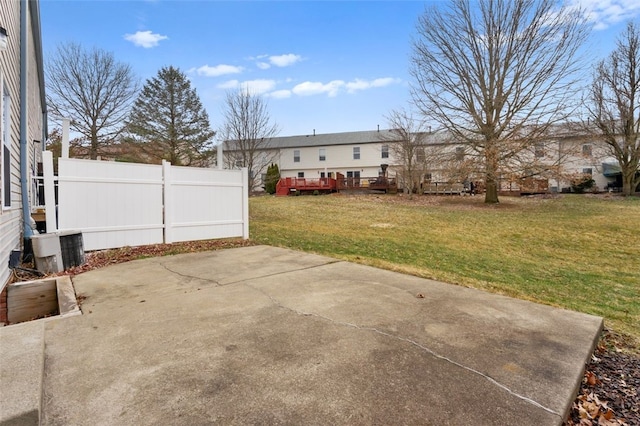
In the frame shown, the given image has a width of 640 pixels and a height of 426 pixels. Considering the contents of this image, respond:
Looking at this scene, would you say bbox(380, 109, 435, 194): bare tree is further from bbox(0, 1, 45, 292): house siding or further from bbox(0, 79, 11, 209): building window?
bbox(0, 79, 11, 209): building window

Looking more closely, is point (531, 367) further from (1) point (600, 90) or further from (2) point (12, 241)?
(1) point (600, 90)

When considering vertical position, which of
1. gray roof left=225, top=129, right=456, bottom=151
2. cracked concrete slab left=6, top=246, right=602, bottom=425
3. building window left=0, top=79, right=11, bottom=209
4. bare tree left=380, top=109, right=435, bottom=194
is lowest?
cracked concrete slab left=6, top=246, right=602, bottom=425

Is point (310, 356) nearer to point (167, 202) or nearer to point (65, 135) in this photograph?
point (167, 202)

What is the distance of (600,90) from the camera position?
2420cm

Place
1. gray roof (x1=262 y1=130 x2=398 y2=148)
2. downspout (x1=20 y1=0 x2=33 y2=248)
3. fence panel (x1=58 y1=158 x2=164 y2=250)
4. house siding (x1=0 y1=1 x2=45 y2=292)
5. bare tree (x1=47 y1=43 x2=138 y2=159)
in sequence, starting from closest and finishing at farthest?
house siding (x1=0 y1=1 x2=45 y2=292), fence panel (x1=58 y1=158 x2=164 y2=250), downspout (x1=20 y1=0 x2=33 y2=248), bare tree (x1=47 y1=43 x2=138 y2=159), gray roof (x1=262 y1=130 x2=398 y2=148)

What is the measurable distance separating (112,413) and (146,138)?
2545 cm

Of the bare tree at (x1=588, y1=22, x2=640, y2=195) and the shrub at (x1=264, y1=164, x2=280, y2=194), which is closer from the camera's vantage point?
the bare tree at (x1=588, y1=22, x2=640, y2=195)

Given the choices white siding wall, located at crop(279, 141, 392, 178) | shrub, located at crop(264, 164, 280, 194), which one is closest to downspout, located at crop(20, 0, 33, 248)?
shrub, located at crop(264, 164, 280, 194)

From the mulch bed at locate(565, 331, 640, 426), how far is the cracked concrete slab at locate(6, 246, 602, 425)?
0.13 metres

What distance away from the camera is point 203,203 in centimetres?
702

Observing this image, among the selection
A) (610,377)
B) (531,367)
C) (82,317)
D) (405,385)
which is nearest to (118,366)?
(82,317)

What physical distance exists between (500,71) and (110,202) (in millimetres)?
18664

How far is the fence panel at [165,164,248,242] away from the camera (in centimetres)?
661

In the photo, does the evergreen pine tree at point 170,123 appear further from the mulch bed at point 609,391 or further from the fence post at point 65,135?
the mulch bed at point 609,391
